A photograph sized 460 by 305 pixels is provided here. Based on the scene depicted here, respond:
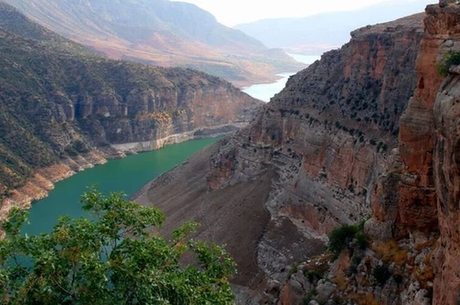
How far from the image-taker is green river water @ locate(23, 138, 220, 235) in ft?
199

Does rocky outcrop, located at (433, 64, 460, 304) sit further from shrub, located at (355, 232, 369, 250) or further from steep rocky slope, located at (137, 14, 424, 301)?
steep rocky slope, located at (137, 14, 424, 301)

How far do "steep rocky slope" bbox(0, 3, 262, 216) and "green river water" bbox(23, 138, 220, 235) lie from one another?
2.01 metres

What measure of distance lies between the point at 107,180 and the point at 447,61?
67.7 meters

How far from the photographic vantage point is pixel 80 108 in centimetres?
9900

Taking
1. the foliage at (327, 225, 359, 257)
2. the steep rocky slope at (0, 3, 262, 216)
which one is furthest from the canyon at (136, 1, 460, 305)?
the steep rocky slope at (0, 3, 262, 216)

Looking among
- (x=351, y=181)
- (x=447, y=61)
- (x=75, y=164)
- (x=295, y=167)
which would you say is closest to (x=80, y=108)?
(x=75, y=164)

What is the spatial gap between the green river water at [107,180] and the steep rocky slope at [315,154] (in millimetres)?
18167

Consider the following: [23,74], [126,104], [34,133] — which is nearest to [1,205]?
[34,133]

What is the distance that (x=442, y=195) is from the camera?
12.4 m

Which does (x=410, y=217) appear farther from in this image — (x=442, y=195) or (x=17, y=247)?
(x=17, y=247)

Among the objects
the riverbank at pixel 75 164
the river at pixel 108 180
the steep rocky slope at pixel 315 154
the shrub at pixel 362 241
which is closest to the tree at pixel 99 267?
the shrub at pixel 362 241

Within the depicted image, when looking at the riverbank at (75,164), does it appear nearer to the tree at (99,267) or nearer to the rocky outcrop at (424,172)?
the tree at (99,267)

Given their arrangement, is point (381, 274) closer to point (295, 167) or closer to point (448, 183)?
point (448, 183)

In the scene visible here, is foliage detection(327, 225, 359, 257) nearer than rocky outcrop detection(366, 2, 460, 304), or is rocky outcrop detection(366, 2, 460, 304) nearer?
rocky outcrop detection(366, 2, 460, 304)
